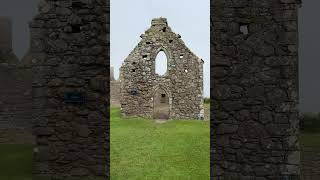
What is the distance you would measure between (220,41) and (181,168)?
5.03 m

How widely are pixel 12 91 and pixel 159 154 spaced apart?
1178 cm

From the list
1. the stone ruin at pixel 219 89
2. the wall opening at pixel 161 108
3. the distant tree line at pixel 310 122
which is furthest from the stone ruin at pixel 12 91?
the distant tree line at pixel 310 122

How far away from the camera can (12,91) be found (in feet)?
72.4

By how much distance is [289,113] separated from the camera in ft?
27.4

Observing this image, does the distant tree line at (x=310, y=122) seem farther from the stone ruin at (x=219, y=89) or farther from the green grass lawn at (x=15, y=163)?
the green grass lawn at (x=15, y=163)

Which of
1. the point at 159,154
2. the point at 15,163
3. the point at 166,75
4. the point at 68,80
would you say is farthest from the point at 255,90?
the point at 166,75

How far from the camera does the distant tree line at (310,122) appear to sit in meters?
19.6

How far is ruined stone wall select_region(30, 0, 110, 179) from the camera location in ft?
28.3

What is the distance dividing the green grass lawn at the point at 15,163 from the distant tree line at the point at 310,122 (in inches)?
A: 549

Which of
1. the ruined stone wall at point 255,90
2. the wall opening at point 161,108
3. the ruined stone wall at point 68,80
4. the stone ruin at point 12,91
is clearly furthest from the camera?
the wall opening at point 161,108

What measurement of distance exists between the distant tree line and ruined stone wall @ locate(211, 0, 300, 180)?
40.3 feet

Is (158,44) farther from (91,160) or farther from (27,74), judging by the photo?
(91,160)

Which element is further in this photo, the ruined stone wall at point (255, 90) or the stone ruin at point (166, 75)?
the stone ruin at point (166, 75)

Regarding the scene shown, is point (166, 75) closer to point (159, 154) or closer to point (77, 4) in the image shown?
point (159, 154)
